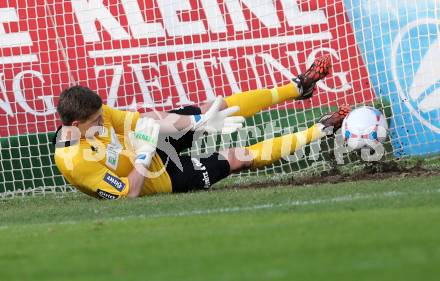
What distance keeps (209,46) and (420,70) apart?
2.14 m

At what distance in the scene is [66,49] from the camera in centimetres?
1095

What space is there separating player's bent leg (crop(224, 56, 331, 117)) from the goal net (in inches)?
48.5

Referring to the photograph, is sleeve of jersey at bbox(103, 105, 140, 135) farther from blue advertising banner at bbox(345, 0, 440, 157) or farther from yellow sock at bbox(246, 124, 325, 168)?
blue advertising banner at bbox(345, 0, 440, 157)

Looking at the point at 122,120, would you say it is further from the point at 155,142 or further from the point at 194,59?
the point at 194,59

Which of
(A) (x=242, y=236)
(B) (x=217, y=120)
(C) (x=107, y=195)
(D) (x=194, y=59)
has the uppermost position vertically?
(D) (x=194, y=59)

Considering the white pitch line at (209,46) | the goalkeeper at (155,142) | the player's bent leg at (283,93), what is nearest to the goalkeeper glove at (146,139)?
the goalkeeper at (155,142)

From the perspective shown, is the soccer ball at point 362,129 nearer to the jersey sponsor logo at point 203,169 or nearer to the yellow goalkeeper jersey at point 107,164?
the jersey sponsor logo at point 203,169

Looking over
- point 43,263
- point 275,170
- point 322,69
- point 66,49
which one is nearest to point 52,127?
point 66,49

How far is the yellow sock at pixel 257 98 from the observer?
915cm

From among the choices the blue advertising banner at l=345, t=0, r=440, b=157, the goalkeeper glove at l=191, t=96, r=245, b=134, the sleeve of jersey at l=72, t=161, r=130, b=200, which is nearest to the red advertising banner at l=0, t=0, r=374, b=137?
the blue advertising banner at l=345, t=0, r=440, b=157

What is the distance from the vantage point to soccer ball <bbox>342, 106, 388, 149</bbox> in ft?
28.7

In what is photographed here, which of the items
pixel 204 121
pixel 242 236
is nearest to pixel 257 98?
pixel 204 121

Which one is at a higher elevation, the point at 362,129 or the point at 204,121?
the point at 204,121

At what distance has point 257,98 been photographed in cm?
924
